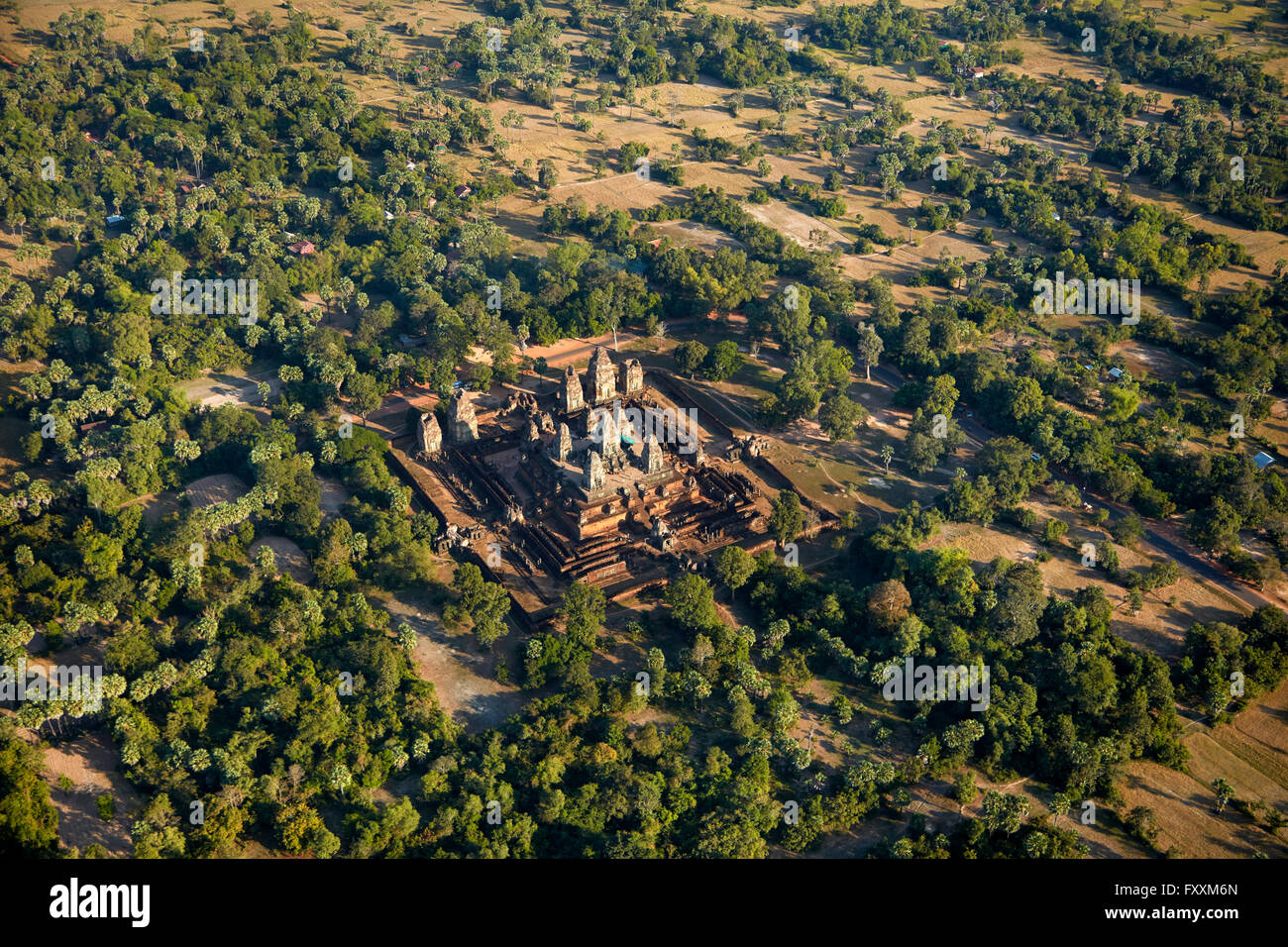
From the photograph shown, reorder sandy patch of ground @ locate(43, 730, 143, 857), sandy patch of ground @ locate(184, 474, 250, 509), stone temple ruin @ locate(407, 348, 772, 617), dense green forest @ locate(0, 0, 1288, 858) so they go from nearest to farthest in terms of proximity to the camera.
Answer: sandy patch of ground @ locate(43, 730, 143, 857), dense green forest @ locate(0, 0, 1288, 858), stone temple ruin @ locate(407, 348, 772, 617), sandy patch of ground @ locate(184, 474, 250, 509)

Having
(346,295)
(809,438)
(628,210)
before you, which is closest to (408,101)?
(628,210)

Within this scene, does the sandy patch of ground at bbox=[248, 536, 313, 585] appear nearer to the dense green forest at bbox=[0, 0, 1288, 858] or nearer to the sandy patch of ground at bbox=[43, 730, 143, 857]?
the dense green forest at bbox=[0, 0, 1288, 858]

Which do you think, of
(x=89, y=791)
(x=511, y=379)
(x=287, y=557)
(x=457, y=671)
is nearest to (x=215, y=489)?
(x=287, y=557)

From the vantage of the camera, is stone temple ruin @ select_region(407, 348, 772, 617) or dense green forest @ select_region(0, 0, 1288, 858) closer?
dense green forest @ select_region(0, 0, 1288, 858)

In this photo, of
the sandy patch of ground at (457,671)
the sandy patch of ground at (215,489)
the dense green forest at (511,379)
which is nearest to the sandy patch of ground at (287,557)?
the dense green forest at (511,379)

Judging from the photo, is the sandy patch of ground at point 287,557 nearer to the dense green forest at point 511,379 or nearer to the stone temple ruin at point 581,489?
the dense green forest at point 511,379

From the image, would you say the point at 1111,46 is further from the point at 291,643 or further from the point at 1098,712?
the point at 291,643

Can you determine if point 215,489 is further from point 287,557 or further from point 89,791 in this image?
point 89,791

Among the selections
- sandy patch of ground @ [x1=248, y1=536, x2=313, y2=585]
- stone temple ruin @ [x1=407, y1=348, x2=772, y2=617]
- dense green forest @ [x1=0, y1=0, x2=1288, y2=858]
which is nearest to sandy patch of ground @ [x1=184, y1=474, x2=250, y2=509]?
dense green forest @ [x1=0, y1=0, x2=1288, y2=858]
